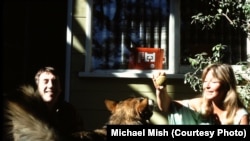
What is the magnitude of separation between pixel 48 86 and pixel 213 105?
63.0 inches

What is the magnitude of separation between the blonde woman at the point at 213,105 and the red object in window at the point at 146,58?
1877mm

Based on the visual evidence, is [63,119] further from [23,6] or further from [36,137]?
[23,6]

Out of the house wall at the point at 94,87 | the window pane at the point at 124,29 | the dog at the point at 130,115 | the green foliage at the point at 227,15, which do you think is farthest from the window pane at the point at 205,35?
the dog at the point at 130,115

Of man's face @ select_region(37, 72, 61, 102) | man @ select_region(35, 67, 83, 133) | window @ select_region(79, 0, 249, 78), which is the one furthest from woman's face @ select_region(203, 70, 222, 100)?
window @ select_region(79, 0, 249, 78)

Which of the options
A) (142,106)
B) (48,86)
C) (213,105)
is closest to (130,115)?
(142,106)

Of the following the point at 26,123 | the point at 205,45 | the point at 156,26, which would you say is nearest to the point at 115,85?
the point at 156,26

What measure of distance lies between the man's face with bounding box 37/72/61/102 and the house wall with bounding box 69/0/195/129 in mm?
1386

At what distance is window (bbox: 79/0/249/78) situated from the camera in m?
5.54

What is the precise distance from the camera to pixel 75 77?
5438mm

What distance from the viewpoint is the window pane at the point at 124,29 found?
556 centimetres

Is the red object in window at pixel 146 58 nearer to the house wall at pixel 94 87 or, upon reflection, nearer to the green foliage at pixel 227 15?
the house wall at pixel 94 87

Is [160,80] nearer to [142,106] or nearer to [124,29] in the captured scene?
[142,106]

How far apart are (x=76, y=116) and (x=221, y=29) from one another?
262 centimetres

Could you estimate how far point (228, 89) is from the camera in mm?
3600
